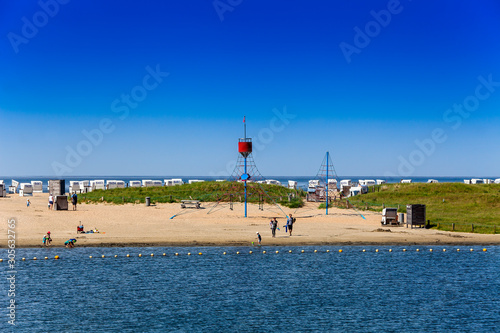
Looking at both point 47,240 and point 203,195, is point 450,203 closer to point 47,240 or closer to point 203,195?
point 203,195

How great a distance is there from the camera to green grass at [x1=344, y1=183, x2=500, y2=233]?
49500mm

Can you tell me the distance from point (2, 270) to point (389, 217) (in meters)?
34.0

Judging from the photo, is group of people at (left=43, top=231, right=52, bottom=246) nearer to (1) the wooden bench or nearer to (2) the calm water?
(2) the calm water

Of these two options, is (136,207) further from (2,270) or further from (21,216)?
(2,270)

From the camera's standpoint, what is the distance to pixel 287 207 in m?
65.0

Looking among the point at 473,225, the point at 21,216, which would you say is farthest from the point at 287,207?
the point at 21,216

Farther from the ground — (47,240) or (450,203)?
(450,203)

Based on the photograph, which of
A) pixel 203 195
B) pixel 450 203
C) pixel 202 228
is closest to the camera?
pixel 202 228

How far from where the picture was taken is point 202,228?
48812 millimetres

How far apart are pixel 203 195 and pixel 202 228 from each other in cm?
2229

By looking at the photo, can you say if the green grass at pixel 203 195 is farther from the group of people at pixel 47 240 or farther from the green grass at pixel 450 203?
the group of people at pixel 47 240

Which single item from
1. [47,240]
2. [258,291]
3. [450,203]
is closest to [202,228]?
[47,240]

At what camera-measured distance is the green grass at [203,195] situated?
6838cm

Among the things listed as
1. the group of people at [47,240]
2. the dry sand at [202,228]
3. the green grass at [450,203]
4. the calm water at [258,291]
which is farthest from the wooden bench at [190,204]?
the group of people at [47,240]
